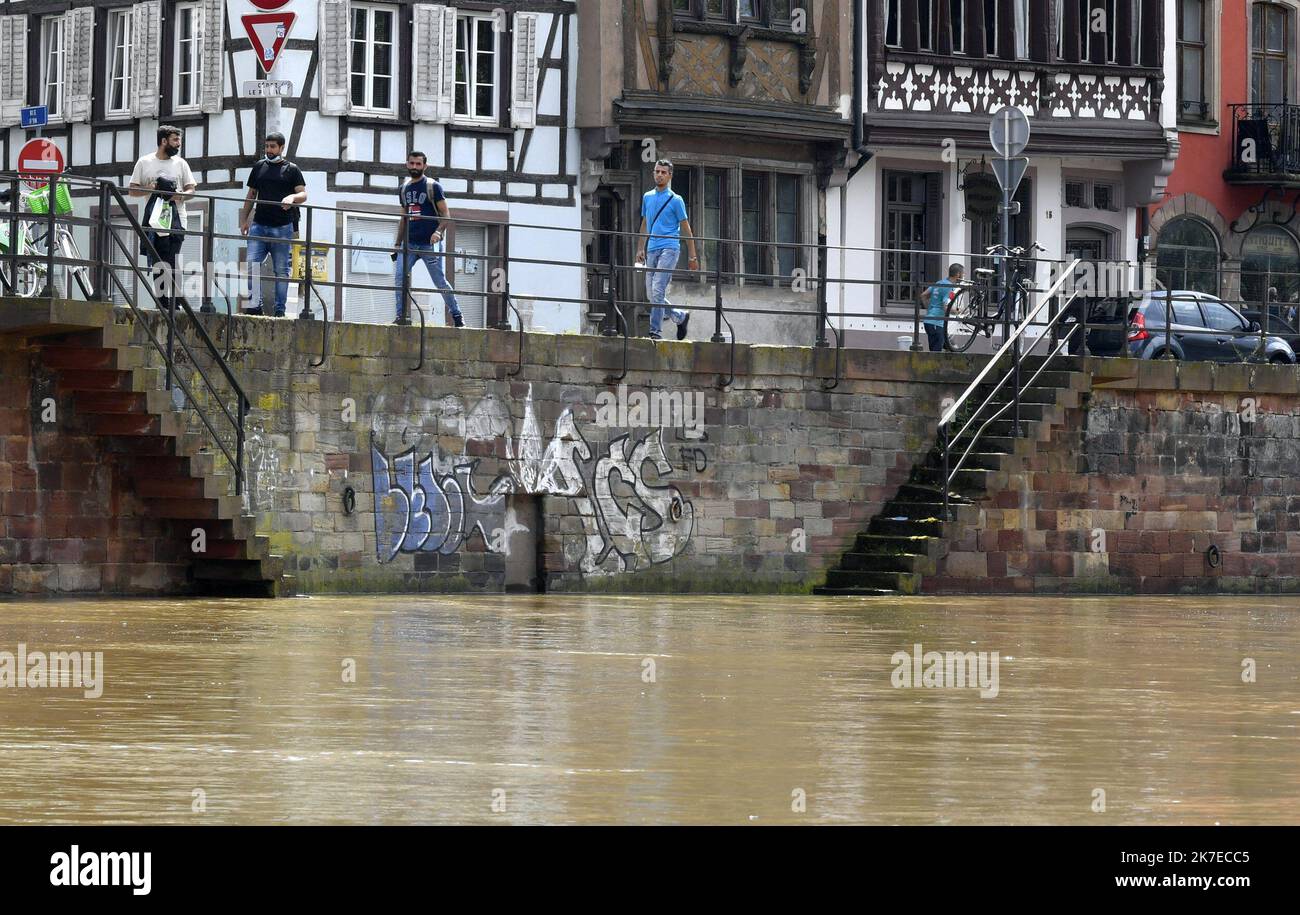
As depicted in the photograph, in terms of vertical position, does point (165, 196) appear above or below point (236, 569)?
above

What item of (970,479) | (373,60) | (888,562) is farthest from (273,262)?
(373,60)

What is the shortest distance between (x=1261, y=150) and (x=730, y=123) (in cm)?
1153

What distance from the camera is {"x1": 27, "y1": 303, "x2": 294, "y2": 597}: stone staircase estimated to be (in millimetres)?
21812

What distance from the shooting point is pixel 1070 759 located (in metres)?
10.2

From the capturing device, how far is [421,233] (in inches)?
1000

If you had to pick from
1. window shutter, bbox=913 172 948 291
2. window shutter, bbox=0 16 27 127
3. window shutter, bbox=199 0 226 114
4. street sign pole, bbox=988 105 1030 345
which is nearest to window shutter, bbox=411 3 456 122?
window shutter, bbox=199 0 226 114

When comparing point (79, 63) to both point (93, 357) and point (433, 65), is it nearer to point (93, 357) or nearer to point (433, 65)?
point (433, 65)

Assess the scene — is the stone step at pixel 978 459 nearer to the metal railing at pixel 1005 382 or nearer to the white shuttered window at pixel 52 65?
the metal railing at pixel 1005 382

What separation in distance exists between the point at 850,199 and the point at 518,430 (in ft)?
45.8

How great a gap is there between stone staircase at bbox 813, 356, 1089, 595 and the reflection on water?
300 inches

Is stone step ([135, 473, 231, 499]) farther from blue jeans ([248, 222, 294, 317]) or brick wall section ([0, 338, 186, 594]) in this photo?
blue jeans ([248, 222, 294, 317])
